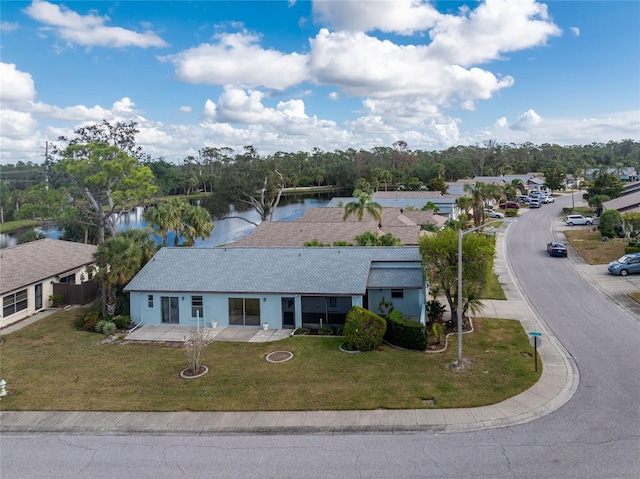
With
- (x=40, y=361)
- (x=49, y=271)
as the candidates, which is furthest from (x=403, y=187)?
(x=40, y=361)

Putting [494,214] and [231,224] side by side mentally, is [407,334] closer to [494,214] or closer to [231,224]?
[494,214]

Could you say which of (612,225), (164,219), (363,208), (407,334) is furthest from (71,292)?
(612,225)

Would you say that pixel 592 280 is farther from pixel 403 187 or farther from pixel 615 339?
pixel 403 187

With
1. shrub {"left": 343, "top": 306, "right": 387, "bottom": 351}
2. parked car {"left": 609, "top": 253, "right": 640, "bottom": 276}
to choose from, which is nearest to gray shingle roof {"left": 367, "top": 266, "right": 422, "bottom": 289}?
shrub {"left": 343, "top": 306, "right": 387, "bottom": 351}

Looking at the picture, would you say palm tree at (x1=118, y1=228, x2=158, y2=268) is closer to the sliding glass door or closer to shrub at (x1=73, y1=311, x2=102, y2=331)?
shrub at (x1=73, y1=311, x2=102, y2=331)

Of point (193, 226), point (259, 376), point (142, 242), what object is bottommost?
point (259, 376)
